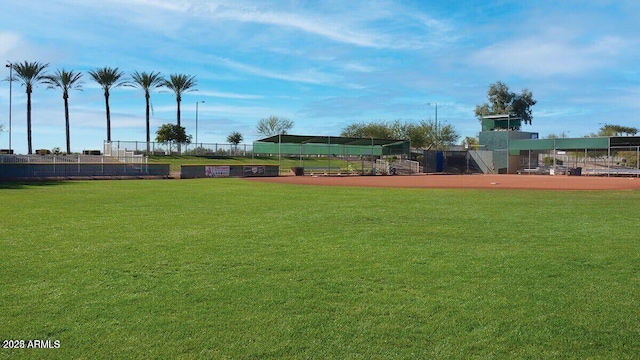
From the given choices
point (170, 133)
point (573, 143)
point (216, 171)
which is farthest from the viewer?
point (170, 133)

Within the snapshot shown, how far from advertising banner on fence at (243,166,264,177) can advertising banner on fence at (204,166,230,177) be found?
1.63m

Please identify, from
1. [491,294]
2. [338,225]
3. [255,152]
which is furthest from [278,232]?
[255,152]

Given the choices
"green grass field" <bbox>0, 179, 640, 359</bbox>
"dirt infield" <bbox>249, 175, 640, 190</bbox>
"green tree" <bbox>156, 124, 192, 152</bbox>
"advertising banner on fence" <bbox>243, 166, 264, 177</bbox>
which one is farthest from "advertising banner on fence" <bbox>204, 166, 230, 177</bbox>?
"green grass field" <bbox>0, 179, 640, 359</bbox>

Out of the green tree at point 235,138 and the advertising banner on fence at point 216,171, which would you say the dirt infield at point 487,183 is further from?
the green tree at point 235,138

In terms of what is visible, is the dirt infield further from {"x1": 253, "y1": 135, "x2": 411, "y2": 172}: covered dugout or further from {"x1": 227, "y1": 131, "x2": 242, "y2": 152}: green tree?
{"x1": 227, "y1": 131, "x2": 242, "y2": 152}: green tree

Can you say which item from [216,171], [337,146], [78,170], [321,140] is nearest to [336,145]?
[337,146]

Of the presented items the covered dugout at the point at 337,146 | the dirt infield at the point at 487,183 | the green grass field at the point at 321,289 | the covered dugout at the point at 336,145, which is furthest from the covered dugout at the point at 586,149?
the green grass field at the point at 321,289

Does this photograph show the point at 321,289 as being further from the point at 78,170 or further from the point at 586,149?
the point at 586,149

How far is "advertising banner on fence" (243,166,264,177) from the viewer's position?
152ft

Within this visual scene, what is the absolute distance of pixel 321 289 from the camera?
655 centimetres

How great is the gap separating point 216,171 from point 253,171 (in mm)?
3623

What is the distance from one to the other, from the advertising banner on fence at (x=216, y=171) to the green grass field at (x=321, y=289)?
3206 centimetres

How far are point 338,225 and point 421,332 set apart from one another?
7201 millimetres

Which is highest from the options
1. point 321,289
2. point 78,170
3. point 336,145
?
point 336,145
